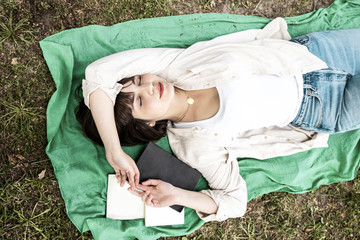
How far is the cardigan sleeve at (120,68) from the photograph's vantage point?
2412mm

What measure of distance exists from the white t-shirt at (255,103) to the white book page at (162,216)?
933 mm

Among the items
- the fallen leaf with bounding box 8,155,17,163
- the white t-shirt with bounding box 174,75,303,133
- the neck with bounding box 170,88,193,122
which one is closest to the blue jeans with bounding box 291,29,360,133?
the white t-shirt with bounding box 174,75,303,133

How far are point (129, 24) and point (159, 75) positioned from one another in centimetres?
76

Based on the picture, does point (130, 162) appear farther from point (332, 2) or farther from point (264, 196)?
point (332, 2)

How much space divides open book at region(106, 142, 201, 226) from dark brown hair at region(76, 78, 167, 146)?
15cm

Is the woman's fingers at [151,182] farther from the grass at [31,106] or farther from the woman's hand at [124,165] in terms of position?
the grass at [31,106]

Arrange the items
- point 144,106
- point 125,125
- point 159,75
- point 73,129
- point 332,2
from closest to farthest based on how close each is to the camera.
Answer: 1. point 144,106
2. point 125,125
3. point 159,75
4. point 73,129
5. point 332,2

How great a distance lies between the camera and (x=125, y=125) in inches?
103

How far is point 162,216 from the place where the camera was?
300 centimetres

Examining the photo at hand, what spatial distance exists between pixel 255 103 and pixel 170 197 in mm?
1191

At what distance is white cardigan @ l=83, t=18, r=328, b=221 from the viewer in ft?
8.48

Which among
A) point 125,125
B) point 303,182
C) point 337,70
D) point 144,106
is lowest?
point 303,182

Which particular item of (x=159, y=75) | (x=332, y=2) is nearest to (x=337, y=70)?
(x=332, y=2)

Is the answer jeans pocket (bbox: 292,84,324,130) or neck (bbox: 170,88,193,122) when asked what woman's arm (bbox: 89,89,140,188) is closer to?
neck (bbox: 170,88,193,122)
